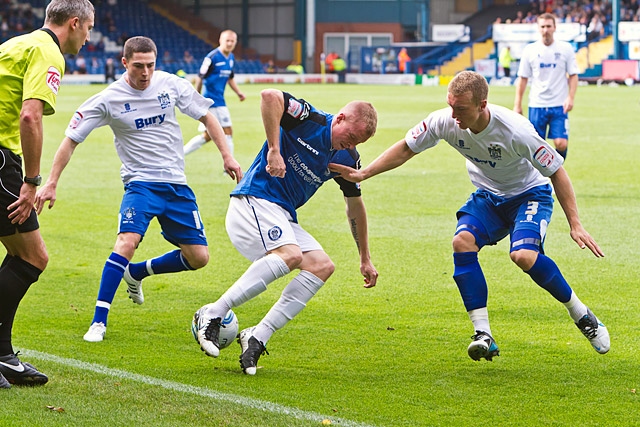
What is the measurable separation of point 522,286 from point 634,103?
25.0 meters

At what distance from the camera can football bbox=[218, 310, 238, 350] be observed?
6.02 metres

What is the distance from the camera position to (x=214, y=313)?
5.74m

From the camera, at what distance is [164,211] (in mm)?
7168

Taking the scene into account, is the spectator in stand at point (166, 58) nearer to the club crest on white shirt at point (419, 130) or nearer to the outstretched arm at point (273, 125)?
the club crest on white shirt at point (419, 130)

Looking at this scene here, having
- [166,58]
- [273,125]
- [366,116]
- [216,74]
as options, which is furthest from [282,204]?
[166,58]

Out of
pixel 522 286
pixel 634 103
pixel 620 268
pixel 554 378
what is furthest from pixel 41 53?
pixel 634 103

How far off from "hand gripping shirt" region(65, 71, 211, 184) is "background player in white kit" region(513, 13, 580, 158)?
24.0 ft

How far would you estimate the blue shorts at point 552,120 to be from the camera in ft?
44.6

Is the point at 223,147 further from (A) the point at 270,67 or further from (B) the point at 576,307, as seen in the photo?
(A) the point at 270,67

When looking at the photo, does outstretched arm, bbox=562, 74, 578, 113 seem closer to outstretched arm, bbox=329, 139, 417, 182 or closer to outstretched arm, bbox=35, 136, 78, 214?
outstretched arm, bbox=329, 139, 417, 182

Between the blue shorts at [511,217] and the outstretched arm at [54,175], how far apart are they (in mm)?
2606

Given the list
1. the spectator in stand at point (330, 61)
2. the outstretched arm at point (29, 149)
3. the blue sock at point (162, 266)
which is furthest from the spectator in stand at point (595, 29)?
the outstretched arm at point (29, 149)

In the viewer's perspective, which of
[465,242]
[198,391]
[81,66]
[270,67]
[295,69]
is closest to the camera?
[198,391]

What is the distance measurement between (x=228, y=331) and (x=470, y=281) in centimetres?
155
